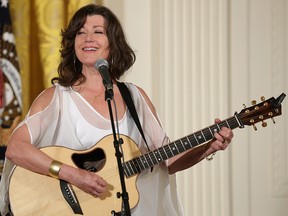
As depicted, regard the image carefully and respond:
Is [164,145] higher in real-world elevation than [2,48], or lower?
lower

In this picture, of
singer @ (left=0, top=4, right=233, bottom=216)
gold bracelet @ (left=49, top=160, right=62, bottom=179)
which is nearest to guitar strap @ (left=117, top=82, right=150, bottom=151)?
singer @ (left=0, top=4, right=233, bottom=216)

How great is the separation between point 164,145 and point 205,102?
1065 mm

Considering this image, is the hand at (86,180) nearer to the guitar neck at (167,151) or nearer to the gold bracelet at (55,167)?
the gold bracelet at (55,167)

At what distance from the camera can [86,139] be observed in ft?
9.41

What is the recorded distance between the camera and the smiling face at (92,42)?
2.88 meters

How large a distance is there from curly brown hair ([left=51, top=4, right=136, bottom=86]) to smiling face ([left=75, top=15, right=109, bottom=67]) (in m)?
0.02

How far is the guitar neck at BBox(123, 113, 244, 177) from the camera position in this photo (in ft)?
9.03

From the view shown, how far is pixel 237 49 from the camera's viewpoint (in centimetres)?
389

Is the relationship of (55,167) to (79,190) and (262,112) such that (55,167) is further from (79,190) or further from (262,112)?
(262,112)

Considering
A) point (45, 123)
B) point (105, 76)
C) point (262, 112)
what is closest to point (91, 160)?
point (45, 123)

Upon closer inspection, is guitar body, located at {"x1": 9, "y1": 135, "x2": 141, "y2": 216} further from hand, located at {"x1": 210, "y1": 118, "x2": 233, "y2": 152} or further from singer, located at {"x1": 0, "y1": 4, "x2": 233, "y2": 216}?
hand, located at {"x1": 210, "y1": 118, "x2": 233, "y2": 152}

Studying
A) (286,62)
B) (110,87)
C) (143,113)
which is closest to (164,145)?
(143,113)

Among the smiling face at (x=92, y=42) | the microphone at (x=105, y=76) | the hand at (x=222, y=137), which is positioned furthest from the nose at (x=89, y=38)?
the hand at (x=222, y=137)

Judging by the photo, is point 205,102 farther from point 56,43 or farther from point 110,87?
point 110,87
